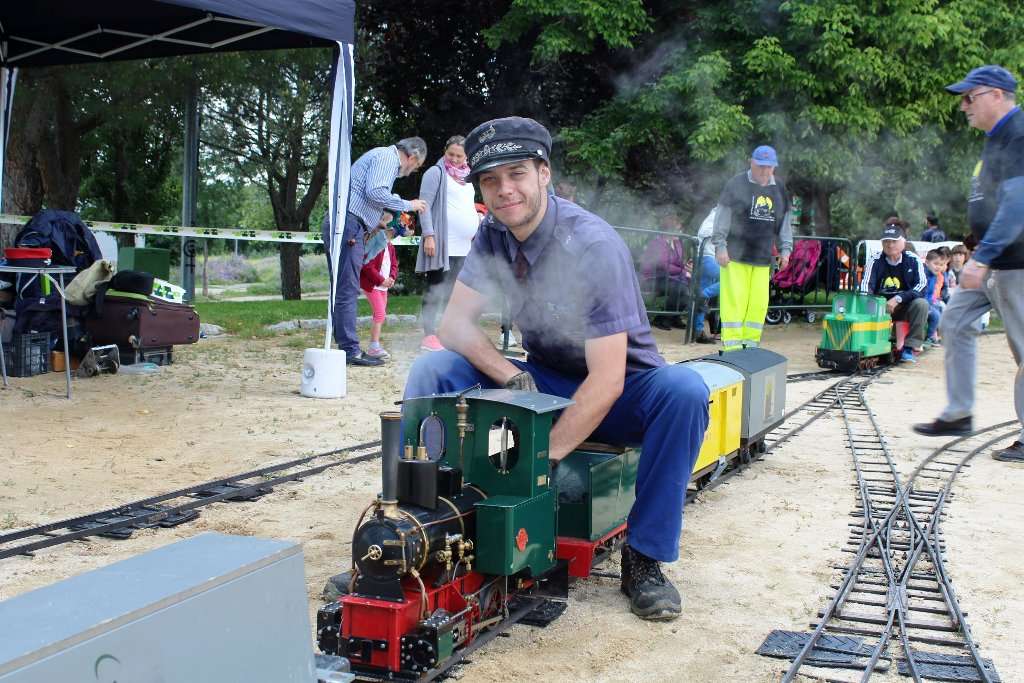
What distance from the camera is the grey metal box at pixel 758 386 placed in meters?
5.62

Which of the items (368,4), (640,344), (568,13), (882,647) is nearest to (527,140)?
(640,344)

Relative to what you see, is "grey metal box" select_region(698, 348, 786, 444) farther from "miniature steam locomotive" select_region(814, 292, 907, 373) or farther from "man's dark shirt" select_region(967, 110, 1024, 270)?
"miniature steam locomotive" select_region(814, 292, 907, 373)

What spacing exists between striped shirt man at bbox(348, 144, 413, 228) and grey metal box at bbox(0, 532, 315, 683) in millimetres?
6643

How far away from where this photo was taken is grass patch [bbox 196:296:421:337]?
Answer: 465 inches

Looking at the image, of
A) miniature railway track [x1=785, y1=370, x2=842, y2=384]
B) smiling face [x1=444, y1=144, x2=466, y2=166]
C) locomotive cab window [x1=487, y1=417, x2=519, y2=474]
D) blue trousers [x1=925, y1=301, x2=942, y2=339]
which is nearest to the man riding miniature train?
locomotive cab window [x1=487, y1=417, x2=519, y2=474]

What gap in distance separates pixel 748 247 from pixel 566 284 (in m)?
4.80

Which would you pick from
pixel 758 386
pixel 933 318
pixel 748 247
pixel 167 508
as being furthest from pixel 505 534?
pixel 933 318

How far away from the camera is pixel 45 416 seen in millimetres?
6395

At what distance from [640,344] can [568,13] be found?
11.4m

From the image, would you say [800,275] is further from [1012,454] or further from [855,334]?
[1012,454]

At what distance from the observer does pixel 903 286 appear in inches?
450

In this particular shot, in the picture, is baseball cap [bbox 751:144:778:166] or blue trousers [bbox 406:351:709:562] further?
baseball cap [bbox 751:144:778:166]

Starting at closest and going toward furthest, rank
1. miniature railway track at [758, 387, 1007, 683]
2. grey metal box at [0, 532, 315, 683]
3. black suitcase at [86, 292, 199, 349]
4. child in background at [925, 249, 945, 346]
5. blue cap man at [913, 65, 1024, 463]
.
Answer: grey metal box at [0, 532, 315, 683]
miniature railway track at [758, 387, 1007, 683]
blue cap man at [913, 65, 1024, 463]
black suitcase at [86, 292, 199, 349]
child in background at [925, 249, 945, 346]

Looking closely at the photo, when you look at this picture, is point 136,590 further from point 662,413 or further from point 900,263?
point 900,263
